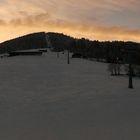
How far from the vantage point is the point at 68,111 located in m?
34.6

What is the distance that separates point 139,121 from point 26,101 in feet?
41.9

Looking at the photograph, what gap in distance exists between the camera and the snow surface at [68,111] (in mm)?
27250

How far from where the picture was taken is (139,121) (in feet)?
102

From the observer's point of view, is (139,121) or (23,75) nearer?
(139,121)

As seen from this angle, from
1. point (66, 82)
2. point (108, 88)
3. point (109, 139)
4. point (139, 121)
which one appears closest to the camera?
point (109, 139)

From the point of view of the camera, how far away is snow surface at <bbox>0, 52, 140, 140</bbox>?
89.4 feet

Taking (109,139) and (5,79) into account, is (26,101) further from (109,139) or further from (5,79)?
(5,79)

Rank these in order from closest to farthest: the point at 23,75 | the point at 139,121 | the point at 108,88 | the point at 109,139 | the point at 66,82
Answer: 1. the point at 109,139
2. the point at 139,121
3. the point at 108,88
4. the point at 66,82
5. the point at 23,75

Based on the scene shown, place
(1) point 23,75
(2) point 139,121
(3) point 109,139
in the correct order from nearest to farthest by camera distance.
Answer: (3) point 109,139 < (2) point 139,121 < (1) point 23,75

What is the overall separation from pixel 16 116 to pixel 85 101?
887 cm

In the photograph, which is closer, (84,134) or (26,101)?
(84,134)

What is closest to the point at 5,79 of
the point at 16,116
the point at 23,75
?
the point at 23,75

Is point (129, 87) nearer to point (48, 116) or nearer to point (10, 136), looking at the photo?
point (48, 116)

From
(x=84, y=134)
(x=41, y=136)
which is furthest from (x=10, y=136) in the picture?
(x=84, y=134)
